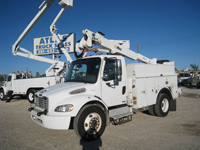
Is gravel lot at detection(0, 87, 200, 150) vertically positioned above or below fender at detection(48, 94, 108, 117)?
below

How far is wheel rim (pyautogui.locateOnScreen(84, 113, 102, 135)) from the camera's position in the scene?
3.94 meters

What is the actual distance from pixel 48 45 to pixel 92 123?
1814 cm

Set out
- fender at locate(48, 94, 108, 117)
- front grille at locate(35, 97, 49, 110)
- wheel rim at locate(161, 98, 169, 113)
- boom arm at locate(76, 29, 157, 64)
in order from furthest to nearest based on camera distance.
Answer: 1. wheel rim at locate(161, 98, 169, 113)
2. boom arm at locate(76, 29, 157, 64)
3. front grille at locate(35, 97, 49, 110)
4. fender at locate(48, 94, 108, 117)

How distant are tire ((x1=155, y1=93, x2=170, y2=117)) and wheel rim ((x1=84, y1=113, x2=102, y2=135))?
3.01m

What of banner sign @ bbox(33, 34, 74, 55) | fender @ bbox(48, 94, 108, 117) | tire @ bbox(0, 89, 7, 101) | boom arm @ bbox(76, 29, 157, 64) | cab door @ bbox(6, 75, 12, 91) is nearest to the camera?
fender @ bbox(48, 94, 108, 117)

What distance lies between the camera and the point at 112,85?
464 centimetres

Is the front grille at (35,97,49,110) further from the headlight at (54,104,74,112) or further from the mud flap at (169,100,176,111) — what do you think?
the mud flap at (169,100,176,111)

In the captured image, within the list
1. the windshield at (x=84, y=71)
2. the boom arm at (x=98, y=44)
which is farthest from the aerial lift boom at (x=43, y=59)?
the windshield at (x=84, y=71)

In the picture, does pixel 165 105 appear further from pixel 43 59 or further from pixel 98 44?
pixel 43 59

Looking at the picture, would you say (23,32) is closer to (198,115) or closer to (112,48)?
(112,48)

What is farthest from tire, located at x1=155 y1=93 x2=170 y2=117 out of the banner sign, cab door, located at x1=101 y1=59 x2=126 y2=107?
the banner sign

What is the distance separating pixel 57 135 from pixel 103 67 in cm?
259

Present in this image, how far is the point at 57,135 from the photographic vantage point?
4574mm

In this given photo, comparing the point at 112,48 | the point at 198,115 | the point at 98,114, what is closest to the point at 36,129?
the point at 98,114
